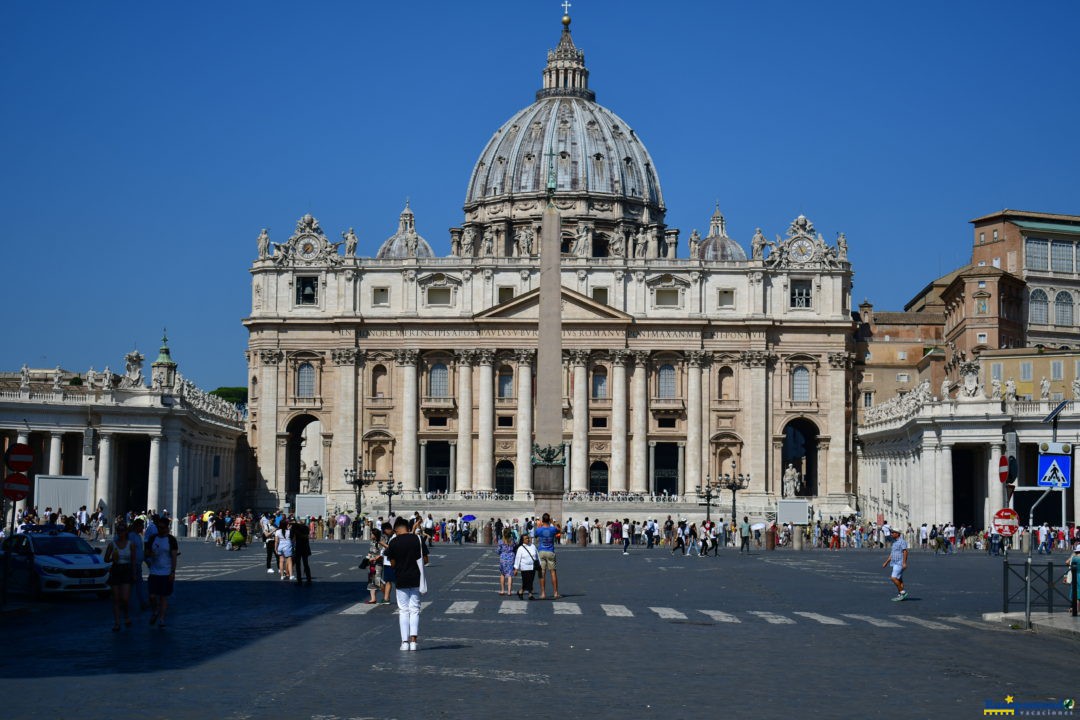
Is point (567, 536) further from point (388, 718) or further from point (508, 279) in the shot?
point (388, 718)

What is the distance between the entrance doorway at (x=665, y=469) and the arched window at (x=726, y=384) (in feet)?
13.8

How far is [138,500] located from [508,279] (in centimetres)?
2618

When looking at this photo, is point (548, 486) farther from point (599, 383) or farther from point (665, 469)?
point (665, 469)

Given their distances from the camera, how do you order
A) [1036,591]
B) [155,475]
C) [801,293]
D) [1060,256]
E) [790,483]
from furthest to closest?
[801,293] → [1060,256] → [790,483] → [155,475] → [1036,591]

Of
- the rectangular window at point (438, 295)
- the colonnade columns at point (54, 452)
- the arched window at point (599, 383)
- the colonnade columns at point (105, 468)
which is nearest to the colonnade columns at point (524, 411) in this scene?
the arched window at point (599, 383)

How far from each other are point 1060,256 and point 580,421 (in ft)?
96.5

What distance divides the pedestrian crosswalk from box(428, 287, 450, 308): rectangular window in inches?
2768

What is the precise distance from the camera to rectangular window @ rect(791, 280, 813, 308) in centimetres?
10125

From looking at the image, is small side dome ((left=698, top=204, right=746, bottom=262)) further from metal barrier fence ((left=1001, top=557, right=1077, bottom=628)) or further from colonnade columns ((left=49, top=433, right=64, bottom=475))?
metal barrier fence ((left=1001, top=557, right=1077, bottom=628))

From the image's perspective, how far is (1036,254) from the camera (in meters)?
96.8

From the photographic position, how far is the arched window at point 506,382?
100m

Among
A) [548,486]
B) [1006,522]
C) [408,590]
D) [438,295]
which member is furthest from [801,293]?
[408,590]

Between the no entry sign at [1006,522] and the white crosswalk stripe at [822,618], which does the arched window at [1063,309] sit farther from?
the white crosswalk stripe at [822,618]

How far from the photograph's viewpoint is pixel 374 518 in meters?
88.6
